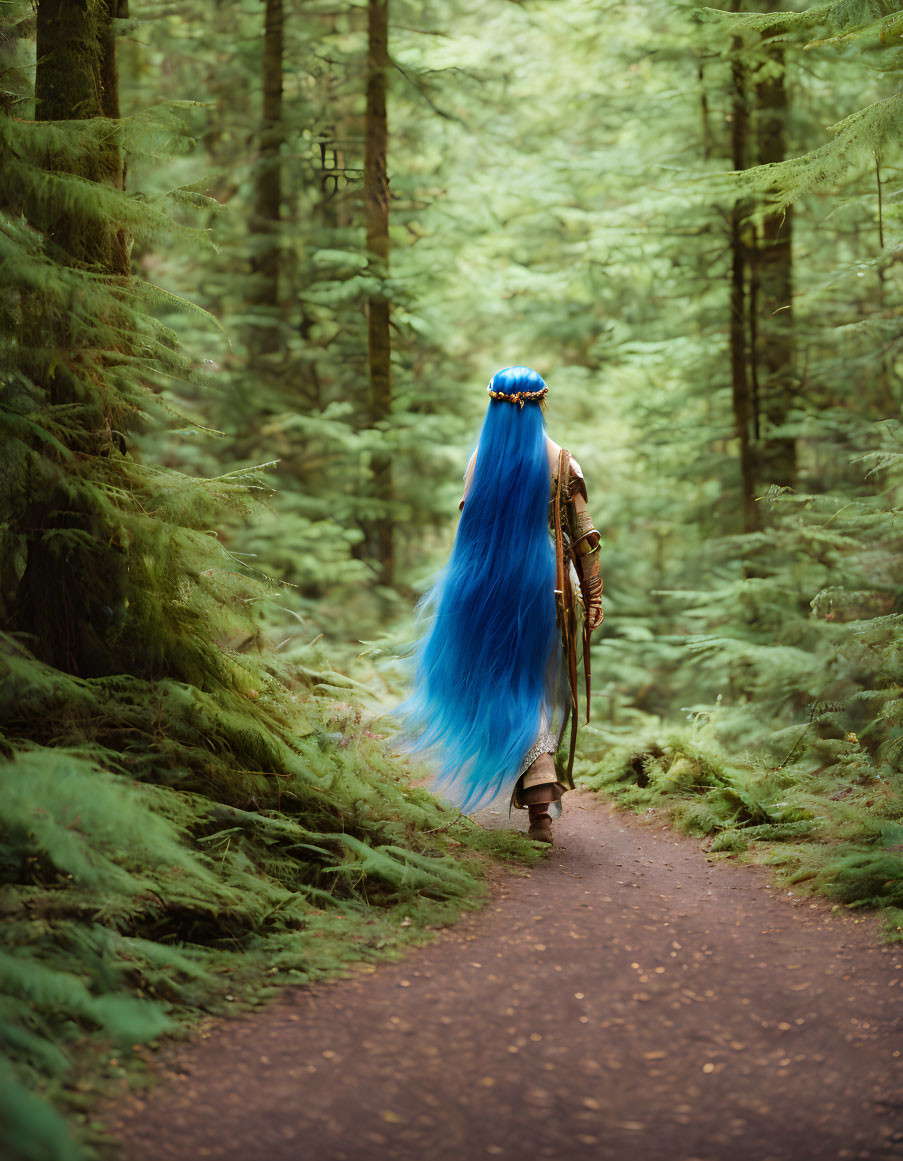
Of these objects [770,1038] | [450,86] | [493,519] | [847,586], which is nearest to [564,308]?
[450,86]

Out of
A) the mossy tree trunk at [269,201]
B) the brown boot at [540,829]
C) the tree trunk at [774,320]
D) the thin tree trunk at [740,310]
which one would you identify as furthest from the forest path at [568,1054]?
the mossy tree trunk at [269,201]

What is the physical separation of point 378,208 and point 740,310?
4434 mm

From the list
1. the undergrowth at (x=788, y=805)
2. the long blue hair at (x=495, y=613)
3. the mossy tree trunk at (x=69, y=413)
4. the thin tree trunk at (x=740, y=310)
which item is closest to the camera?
the mossy tree trunk at (x=69, y=413)

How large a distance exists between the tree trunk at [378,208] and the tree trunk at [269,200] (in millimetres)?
1462

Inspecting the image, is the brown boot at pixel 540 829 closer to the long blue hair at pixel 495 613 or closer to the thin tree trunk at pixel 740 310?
the long blue hair at pixel 495 613

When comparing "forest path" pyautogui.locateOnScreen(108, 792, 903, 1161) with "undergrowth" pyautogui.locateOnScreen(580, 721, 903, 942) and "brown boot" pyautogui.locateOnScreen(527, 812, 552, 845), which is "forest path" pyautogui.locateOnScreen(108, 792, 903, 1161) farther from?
"brown boot" pyautogui.locateOnScreen(527, 812, 552, 845)

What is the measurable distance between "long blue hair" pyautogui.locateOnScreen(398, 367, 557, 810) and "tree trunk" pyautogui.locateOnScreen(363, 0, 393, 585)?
5.80 m

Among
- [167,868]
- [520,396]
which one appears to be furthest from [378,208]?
[167,868]

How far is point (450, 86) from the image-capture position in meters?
11.9

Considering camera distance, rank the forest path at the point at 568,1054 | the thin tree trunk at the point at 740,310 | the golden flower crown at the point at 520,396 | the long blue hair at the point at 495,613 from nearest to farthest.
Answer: the forest path at the point at 568,1054, the long blue hair at the point at 495,613, the golden flower crown at the point at 520,396, the thin tree trunk at the point at 740,310

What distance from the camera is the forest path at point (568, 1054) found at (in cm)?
249

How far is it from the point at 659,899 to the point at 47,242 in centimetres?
426

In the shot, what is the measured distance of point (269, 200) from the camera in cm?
1268

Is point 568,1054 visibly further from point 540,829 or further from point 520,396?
point 520,396
